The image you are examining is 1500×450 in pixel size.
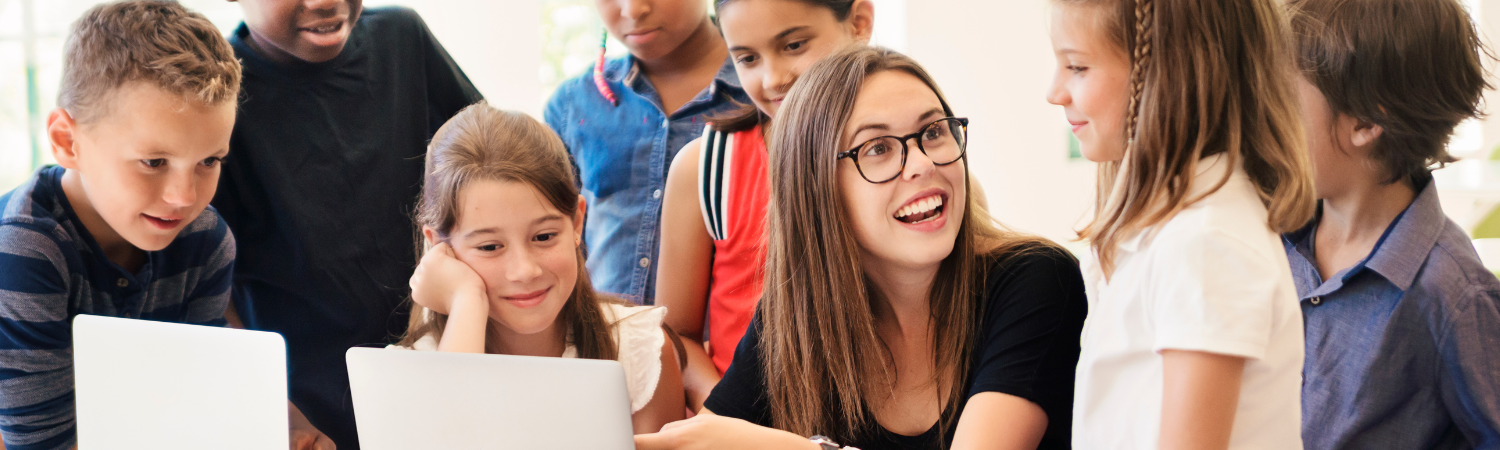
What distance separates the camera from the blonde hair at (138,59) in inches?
51.9

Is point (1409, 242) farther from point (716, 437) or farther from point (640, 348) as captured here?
point (640, 348)

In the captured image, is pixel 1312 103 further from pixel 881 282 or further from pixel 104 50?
pixel 104 50

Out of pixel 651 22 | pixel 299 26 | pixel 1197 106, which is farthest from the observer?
pixel 651 22

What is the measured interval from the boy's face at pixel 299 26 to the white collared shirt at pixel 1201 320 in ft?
3.76

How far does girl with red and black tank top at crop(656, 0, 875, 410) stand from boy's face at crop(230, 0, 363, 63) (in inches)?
21.7

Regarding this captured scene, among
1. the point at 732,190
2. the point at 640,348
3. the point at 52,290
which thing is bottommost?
the point at 640,348

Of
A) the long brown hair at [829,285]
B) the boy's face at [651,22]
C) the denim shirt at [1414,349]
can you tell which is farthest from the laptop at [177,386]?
the denim shirt at [1414,349]

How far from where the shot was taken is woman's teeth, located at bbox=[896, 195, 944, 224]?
1205 millimetres

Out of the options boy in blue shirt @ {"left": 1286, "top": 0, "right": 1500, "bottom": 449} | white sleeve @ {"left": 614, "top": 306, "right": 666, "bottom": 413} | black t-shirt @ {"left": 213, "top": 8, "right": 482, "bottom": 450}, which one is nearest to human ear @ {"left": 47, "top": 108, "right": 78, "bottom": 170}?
black t-shirt @ {"left": 213, "top": 8, "right": 482, "bottom": 450}

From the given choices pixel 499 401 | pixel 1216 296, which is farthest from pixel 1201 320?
pixel 499 401

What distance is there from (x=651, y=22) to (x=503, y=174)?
462 millimetres

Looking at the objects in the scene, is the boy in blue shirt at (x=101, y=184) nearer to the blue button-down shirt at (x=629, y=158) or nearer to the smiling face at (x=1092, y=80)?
the blue button-down shirt at (x=629, y=158)

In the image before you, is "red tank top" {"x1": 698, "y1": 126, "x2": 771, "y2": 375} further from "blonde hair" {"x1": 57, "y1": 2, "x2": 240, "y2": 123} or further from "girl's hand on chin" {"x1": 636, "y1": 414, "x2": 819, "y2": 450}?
"blonde hair" {"x1": 57, "y1": 2, "x2": 240, "y2": 123}

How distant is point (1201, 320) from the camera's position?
894 millimetres
